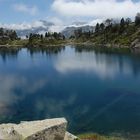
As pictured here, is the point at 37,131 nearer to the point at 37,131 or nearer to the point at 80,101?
the point at 37,131

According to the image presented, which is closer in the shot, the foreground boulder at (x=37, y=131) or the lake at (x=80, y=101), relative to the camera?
the foreground boulder at (x=37, y=131)

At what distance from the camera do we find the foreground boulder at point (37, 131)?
26945 mm

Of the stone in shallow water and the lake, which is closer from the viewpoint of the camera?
the stone in shallow water

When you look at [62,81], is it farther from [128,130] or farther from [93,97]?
[128,130]

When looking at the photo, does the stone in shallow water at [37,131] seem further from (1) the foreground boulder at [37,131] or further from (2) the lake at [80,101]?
(2) the lake at [80,101]

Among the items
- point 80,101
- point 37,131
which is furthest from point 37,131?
point 80,101

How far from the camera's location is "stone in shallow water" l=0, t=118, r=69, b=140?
2694 cm

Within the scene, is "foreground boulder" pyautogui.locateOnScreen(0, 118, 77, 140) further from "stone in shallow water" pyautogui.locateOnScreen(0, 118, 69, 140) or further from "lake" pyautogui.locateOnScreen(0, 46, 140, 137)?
"lake" pyautogui.locateOnScreen(0, 46, 140, 137)

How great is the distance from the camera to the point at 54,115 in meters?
61.5

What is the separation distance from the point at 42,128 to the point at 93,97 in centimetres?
5038

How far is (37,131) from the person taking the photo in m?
27.4

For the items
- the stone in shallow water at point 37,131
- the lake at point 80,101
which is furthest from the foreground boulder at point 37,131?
the lake at point 80,101

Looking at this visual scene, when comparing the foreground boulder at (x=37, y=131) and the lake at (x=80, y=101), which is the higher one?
the foreground boulder at (x=37, y=131)

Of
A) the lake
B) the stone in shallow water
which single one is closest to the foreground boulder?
the stone in shallow water
